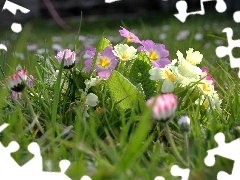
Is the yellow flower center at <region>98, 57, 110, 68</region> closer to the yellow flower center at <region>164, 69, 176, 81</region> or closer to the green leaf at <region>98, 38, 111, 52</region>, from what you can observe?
the green leaf at <region>98, 38, 111, 52</region>

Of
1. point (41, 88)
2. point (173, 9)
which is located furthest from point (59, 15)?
point (41, 88)

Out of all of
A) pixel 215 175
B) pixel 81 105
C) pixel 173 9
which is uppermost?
pixel 173 9

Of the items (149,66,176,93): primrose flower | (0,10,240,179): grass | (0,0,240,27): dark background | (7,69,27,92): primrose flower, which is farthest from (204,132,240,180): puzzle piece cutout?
(0,0,240,27): dark background

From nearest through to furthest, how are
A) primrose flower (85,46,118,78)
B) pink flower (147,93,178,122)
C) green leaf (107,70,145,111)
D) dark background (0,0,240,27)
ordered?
pink flower (147,93,178,122) → green leaf (107,70,145,111) → primrose flower (85,46,118,78) → dark background (0,0,240,27)

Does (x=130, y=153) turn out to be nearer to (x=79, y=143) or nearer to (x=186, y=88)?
(x=79, y=143)

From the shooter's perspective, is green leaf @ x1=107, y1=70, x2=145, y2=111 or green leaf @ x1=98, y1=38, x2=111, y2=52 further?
green leaf @ x1=98, y1=38, x2=111, y2=52

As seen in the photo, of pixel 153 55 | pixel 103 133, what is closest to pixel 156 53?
pixel 153 55

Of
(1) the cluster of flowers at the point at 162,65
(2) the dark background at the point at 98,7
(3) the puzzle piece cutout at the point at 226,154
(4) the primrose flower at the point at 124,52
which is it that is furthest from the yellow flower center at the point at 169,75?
(2) the dark background at the point at 98,7

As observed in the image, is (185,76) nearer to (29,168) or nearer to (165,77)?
(165,77)
